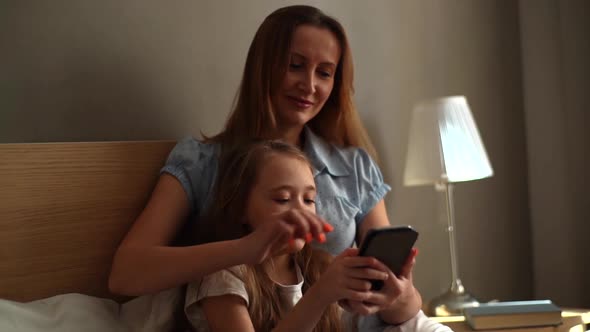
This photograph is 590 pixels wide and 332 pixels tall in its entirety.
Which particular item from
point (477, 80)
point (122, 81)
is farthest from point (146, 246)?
point (477, 80)

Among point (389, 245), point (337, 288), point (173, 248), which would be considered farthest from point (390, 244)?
point (173, 248)

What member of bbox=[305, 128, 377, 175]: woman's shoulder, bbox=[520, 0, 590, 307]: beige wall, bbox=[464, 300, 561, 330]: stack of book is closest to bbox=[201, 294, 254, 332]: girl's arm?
bbox=[305, 128, 377, 175]: woman's shoulder

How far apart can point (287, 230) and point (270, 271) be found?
280 millimetres

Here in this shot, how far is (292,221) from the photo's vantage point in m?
0.96

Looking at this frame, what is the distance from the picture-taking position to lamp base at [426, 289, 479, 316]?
177cm

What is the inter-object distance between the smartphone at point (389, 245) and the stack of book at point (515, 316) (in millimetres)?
549

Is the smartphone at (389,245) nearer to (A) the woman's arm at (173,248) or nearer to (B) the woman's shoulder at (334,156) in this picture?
(A) the woman's arm at (173,248)

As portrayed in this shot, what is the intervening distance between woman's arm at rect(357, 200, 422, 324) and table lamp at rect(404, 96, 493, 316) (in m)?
0.36

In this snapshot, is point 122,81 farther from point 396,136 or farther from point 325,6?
point 396,136

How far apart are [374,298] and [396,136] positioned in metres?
1.05

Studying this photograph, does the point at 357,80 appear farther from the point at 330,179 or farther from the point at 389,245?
the point at 389,245

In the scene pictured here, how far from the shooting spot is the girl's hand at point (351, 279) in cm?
101

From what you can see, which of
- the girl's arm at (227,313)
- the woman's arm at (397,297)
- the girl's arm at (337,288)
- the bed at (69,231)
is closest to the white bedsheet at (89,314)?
the bed at (69,231)

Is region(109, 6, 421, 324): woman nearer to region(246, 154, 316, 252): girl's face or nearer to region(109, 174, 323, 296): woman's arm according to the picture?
region(109, 174, 323, 296): woman's arm
